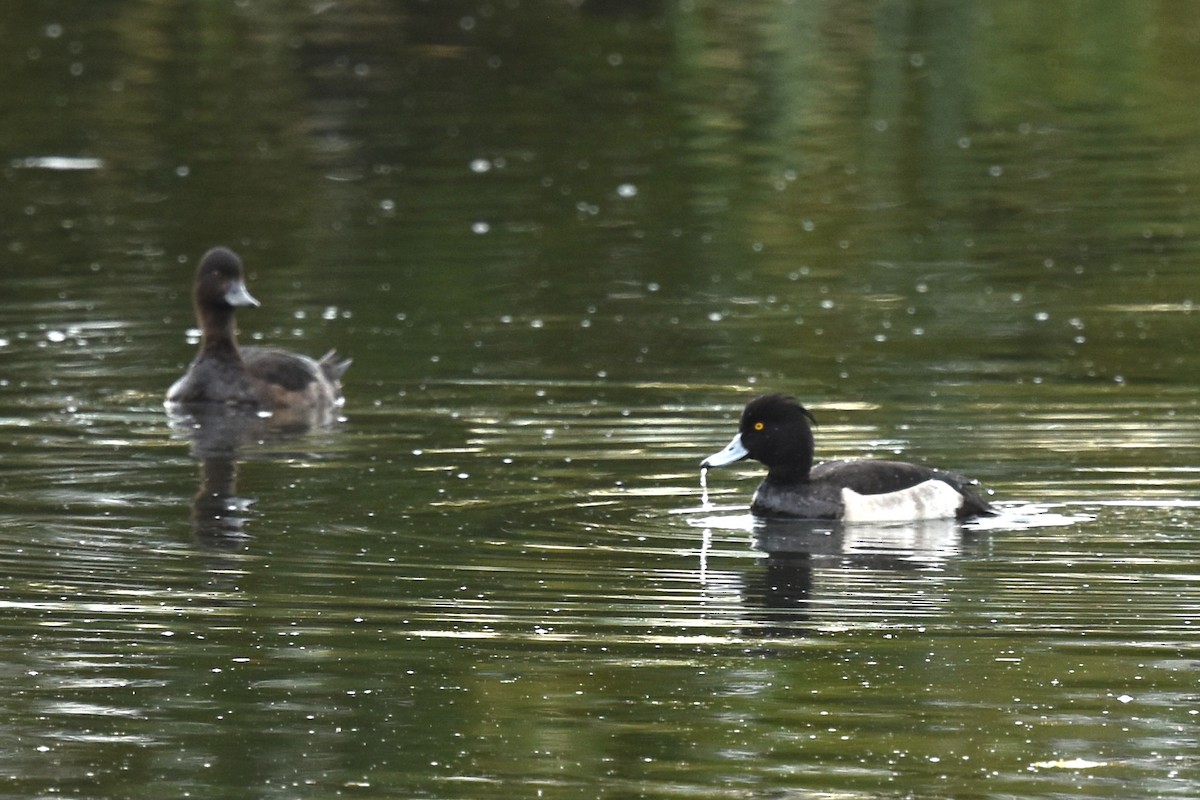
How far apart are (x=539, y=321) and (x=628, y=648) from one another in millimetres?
9443

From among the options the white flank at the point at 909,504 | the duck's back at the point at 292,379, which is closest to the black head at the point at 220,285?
the duck's back at the point at 292,379

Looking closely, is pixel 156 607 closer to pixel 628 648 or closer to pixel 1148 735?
pixel 628 648

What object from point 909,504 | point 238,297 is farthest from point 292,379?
point 909,504

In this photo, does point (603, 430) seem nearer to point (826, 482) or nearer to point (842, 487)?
point (826, 482)

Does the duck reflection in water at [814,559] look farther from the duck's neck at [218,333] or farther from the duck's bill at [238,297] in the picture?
the duck's bill at [238,297]

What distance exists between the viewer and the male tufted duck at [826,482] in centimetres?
1279

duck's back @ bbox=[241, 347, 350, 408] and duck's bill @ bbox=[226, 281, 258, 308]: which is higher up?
duck's bill @ bbox=[226, 281, 258, 308]

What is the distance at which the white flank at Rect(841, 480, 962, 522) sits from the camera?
12750mm

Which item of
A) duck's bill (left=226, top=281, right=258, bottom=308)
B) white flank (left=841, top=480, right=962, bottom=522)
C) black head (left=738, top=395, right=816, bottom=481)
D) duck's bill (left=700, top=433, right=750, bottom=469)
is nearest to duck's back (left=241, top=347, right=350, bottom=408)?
duck's bill (left=226, top=281, right=258, bottom=308)

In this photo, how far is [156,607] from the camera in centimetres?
1075

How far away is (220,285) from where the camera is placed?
706 inches

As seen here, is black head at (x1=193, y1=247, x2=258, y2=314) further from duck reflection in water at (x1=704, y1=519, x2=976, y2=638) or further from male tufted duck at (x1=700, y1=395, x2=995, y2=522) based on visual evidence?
duck reflection in water at (x1=704, y1=519, x2=976, y2=638)

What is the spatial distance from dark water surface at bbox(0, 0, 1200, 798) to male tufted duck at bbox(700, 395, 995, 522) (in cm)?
26

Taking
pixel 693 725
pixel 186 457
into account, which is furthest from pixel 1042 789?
pixel 186 457
